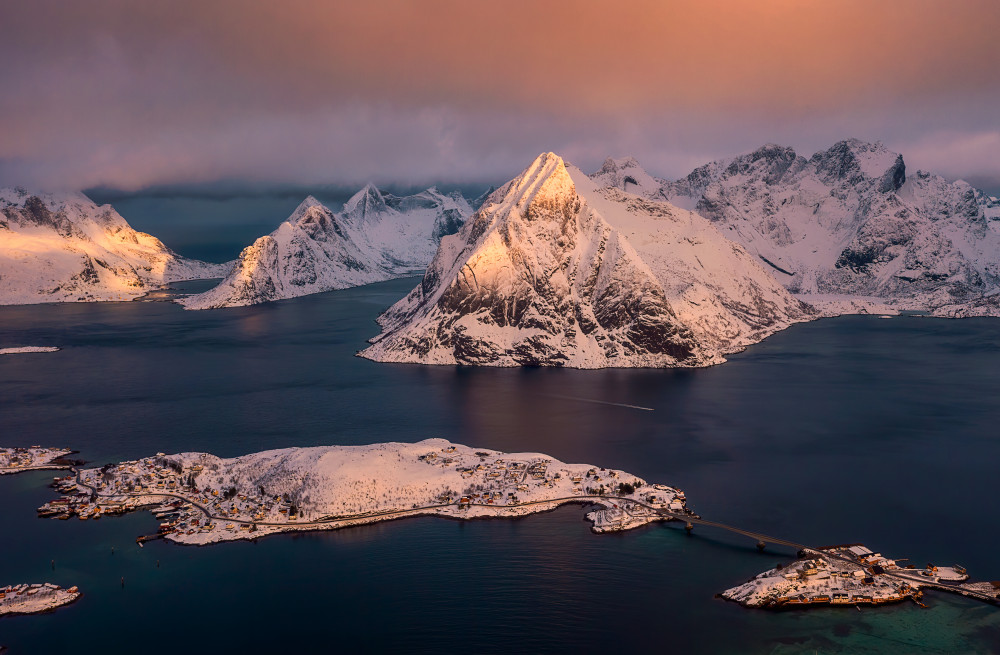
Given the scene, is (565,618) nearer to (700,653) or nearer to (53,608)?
(700,653)

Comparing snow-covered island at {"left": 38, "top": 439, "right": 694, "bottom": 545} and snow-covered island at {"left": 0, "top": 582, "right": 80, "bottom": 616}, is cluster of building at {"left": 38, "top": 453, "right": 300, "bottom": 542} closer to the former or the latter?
snow-covered island at {"left": 38, "top": 439, "right": 694, "bottom": 545}

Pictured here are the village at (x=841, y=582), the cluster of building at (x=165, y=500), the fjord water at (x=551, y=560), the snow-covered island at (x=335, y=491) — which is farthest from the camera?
the snow-covered island at (x=335, y=491)

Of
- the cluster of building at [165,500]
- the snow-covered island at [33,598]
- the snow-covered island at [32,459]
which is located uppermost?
the snow-covered island at [32,459]

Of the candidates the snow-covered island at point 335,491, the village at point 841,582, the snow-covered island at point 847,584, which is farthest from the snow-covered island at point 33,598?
the village at point 841,582

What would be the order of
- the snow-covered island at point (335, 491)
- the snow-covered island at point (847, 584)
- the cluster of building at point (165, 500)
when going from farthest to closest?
the snow-covered island at point (335, 491) < the cluster of building at point (165, 500) < the snow-covered island at point (847, 584)

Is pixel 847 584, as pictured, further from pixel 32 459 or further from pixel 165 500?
pixel 32 459

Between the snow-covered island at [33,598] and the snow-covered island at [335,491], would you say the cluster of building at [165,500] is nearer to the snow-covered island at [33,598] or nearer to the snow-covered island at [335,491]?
the snow-covered island at [335,491]
